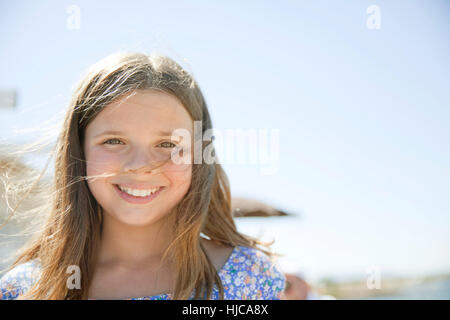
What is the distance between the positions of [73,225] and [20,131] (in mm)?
613

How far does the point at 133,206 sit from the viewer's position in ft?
5.98

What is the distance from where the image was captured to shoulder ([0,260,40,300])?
1877mm

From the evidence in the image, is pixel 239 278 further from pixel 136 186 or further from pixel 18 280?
pixel 18 280

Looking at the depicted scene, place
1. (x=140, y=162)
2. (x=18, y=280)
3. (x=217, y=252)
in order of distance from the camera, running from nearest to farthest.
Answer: (x=140, y=162) → (x=18, y=280) → (x=217, y=252)

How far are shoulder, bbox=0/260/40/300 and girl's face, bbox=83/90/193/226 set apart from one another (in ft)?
1.47

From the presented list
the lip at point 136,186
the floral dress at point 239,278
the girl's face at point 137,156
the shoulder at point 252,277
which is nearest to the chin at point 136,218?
the girl's face at point 137,156

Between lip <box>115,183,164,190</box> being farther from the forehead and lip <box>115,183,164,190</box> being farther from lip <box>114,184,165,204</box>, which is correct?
the forehead

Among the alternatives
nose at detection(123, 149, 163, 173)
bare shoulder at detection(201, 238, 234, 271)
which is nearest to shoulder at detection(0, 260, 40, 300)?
nose at detection(123, 149, 163, 173)

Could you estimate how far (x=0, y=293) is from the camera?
1.87 m

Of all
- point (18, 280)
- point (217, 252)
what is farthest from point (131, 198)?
point (18, 280)

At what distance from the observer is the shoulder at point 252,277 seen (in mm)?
1952

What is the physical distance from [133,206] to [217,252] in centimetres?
51
